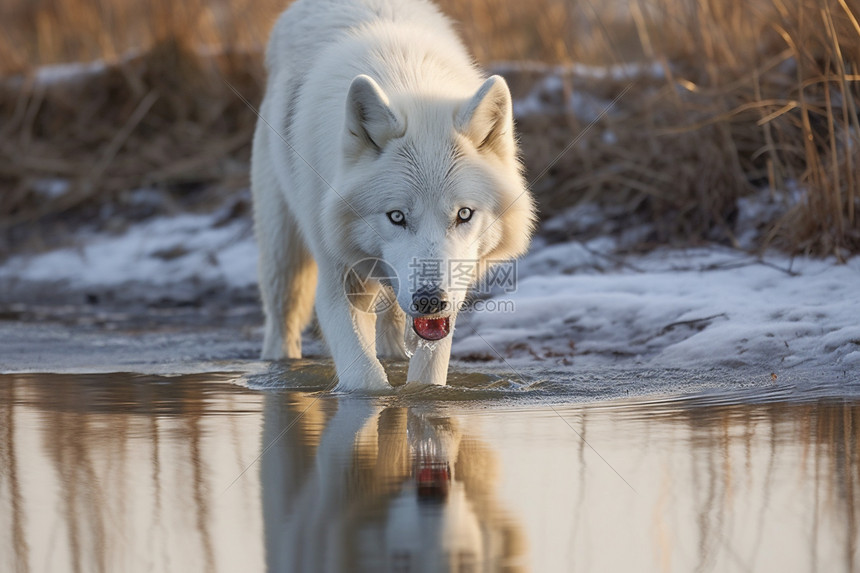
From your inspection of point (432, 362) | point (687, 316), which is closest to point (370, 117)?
point (432, 362)

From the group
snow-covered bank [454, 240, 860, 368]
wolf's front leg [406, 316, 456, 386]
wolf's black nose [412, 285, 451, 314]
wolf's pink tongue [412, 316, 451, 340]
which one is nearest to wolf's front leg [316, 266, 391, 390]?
wolf's front leg [406, 316, 456, 386]

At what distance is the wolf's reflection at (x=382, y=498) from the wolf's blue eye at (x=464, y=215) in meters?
0.71

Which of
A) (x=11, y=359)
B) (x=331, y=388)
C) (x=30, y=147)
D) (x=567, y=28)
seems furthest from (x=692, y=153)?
(x=30, y=147)

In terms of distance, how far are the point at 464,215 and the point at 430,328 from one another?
42 centimetres

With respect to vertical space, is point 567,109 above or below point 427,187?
above

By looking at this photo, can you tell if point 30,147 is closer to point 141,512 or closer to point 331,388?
point 331,388

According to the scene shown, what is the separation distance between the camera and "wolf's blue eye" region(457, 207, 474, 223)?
3670 mm

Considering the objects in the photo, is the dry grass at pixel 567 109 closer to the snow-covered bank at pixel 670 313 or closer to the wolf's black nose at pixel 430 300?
the snow-covered bank at pixel 670 313

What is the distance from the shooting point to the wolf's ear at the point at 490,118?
3746mm

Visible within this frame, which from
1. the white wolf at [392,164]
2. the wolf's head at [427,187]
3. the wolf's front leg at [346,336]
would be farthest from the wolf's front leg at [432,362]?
the wolf's head at [427,187]

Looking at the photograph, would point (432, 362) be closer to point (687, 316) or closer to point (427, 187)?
point (427, 187)

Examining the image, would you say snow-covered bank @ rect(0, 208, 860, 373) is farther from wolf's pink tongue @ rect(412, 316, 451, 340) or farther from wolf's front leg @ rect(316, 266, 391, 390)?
wolf's pink tongue @ rect(412, 316, 451, 340)

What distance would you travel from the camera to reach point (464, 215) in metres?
3.68

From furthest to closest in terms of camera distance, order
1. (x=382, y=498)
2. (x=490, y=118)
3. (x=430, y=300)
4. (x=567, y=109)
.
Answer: (x=567, y=109)
(x=490, y=118)
(x=430, y=300)
(x=382, y=498)
